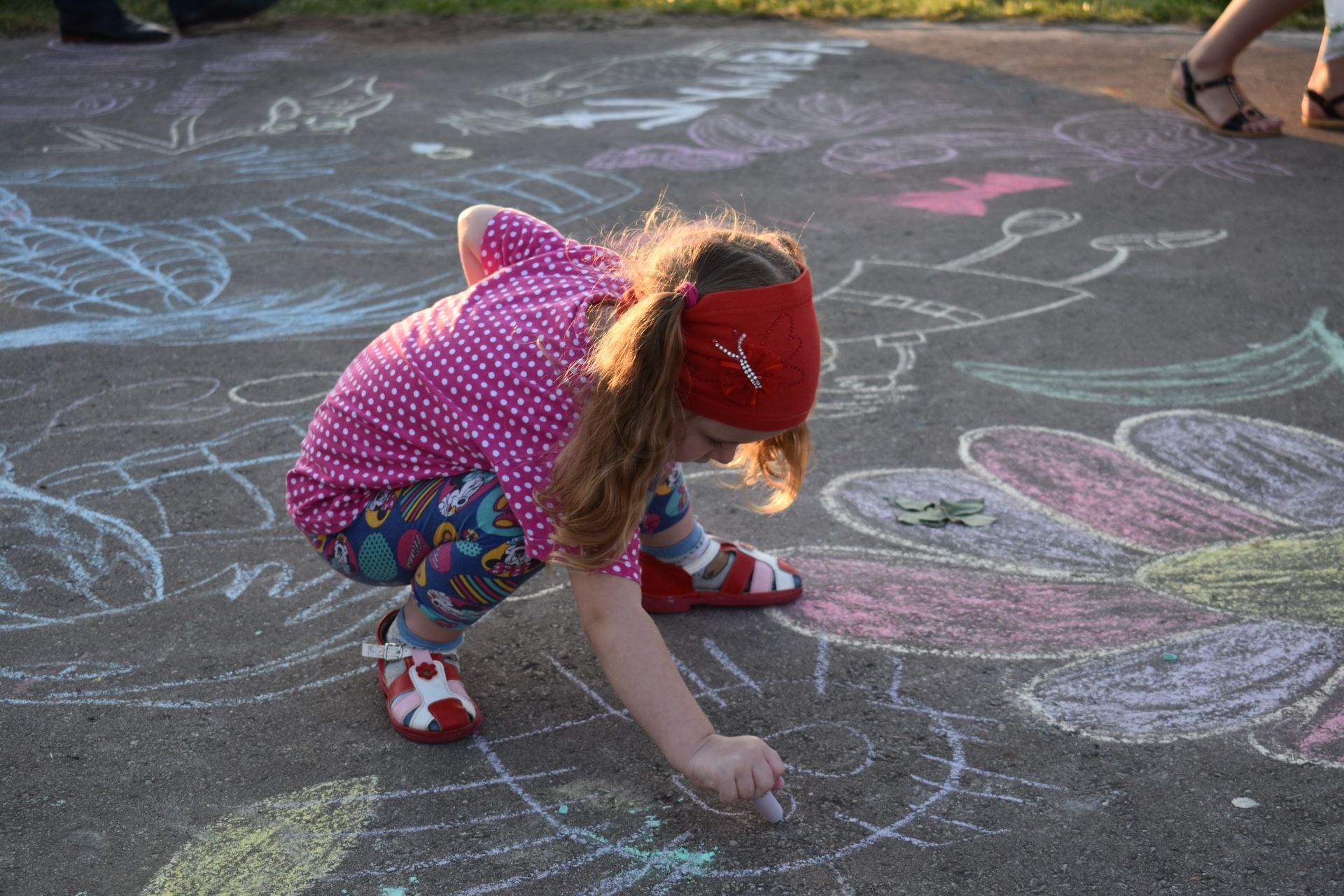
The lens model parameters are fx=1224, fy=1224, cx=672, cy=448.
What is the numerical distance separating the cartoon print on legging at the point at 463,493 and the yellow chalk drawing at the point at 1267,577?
1202 millimetres

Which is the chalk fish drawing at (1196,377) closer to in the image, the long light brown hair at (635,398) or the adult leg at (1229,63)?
the long light brown hair at (635,398)

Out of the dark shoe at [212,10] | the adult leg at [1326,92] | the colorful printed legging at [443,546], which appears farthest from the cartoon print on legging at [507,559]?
the dark shoe at [212,10]

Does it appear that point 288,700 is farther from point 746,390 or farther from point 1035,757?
point 1035,757

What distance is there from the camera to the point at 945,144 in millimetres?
4508

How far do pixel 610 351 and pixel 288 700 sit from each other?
32.8 inches

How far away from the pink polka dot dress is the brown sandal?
12.0ft

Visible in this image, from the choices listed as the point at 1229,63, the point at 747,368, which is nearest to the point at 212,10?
the point at 1229,63

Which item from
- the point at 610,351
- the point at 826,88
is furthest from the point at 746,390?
the point at 826,88

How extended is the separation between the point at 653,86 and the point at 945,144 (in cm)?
142

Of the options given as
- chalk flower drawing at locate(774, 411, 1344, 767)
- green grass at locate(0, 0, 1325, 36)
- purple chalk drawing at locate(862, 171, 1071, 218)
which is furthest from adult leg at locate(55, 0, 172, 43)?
chalk flower drawing at locate(774, 411, 1344, 767)

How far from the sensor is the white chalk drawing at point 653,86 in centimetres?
491

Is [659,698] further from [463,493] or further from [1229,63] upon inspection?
[1229,63]

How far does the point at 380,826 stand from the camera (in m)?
1.66

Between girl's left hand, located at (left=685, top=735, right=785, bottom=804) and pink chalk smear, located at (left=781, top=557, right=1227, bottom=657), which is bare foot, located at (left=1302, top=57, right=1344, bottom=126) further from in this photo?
girl's left hand, located at (left=685, top=735, right=785, bottom=804)
